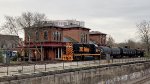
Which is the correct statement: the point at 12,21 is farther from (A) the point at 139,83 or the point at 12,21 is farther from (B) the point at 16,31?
(A) the point at 139,83

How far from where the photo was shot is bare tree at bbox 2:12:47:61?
215ft

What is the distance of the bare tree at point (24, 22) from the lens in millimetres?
65625

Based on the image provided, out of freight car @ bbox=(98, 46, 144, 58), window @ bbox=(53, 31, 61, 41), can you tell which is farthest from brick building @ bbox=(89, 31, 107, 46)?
window @ bbox=(53, 31, 61, 41)

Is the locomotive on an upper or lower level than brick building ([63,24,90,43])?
lower

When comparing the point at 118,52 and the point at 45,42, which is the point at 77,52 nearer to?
the point at 45,42

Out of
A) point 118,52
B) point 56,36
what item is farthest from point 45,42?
point 118,52

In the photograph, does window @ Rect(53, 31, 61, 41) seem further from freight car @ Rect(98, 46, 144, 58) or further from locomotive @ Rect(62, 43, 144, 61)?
locomotive @ Rect(62, 43, 144, 61)

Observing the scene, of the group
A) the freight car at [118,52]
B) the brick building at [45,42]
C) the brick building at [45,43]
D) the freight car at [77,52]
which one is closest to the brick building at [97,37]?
the freight car at [118,52]

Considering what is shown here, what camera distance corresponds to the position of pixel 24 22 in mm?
67000

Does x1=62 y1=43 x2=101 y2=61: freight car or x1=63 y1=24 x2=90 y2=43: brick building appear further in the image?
x1=63 y1=24 x2=90 y2=43: brick building

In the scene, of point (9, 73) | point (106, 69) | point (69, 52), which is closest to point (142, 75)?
point (69, 52)

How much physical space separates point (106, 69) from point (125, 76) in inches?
408

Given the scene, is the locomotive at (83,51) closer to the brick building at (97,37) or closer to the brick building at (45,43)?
the brick building at (45,43)

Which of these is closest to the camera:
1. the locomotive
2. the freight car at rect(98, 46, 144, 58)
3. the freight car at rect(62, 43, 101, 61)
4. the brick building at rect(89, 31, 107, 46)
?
the freight car at rect(62, 43, 101, 61)
